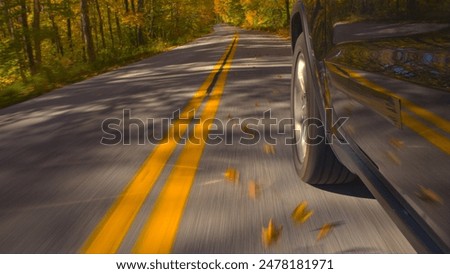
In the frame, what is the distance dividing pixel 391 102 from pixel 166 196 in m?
1.81

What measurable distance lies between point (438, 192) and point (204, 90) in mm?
6868

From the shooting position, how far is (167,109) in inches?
255

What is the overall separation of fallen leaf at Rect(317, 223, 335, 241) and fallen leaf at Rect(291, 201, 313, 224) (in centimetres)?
14

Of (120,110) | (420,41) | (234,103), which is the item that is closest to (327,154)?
(420,41)

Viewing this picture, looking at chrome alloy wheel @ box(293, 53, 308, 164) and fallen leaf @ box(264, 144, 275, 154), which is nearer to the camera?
chrome alloy wheel @ box(293, 53, 308, 164)

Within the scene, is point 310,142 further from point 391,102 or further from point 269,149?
point 269,149

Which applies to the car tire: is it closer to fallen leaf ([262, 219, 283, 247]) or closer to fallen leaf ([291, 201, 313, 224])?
fallen leaf ([291, 201, 313, 224])

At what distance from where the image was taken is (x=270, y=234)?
2406mm

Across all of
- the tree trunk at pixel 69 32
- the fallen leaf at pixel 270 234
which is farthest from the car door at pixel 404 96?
the tree trunk at pixel 69 32

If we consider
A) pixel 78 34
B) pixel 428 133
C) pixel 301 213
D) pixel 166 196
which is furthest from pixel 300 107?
pixel 78 34

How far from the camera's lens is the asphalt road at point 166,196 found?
236 centimetres

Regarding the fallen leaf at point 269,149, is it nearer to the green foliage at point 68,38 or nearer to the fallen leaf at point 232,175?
the fallen leaf at point 232,175

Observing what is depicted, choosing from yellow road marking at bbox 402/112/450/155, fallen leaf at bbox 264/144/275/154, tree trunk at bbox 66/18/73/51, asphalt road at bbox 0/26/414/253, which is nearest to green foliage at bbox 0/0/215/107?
tree trunk at bbox 66/18/73/51

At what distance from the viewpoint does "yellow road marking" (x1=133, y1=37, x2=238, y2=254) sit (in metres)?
2.35
